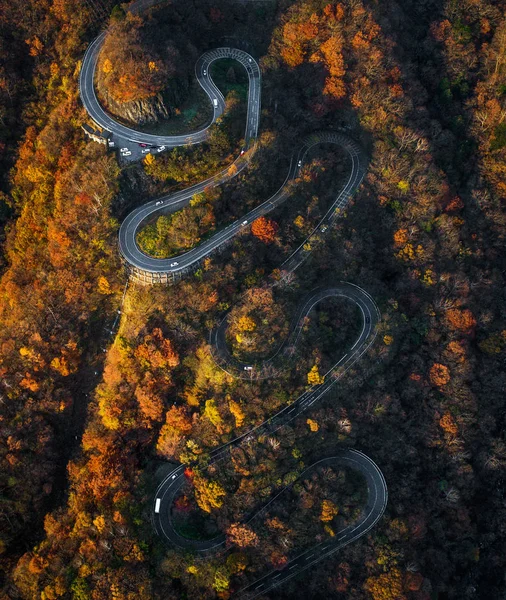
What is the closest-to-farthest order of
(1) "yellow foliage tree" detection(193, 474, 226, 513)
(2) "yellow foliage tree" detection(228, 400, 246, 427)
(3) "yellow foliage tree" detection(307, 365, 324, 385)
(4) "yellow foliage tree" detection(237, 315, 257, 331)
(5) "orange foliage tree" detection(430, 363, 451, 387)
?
1. (1) "yellow foliage tree" detection(193, 474, 226, 513)
2. (2) "yellow foliage tree" detection(228, 400, 246, 427)
3. (4) "yellow foliage tree" detection(237, 315, 257, 331)
4. (3) "yellow foliage tree" detection(307, 365, 324, 385)
5. (5) "orange foliage tree" detection(430, 363, 451, 387)

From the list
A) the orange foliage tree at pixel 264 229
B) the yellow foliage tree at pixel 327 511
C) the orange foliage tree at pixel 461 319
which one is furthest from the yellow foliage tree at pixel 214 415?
the orange foliage tree at pixel 461 319

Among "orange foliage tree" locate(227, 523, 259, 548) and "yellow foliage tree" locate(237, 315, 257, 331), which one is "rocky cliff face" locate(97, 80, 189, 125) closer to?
"yellow foliage tree" locate(237, 315, 257, 331)

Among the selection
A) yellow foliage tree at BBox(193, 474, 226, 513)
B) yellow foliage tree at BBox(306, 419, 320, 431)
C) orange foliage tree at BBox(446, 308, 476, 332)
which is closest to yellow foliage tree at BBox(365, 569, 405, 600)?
yellow foliage tree at BBox(306, 419, 320, 431)

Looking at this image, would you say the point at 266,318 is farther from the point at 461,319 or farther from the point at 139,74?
the point at 139,74

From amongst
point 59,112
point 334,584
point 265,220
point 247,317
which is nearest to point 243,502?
point 334,584

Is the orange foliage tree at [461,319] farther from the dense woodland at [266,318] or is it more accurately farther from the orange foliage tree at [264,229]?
the orange foliage tree at [264,229]

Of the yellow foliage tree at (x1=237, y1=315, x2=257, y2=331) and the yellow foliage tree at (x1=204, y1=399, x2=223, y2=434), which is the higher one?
the yellow foliage tree at (x1=237, y1=315, x2=257, y2=331)
